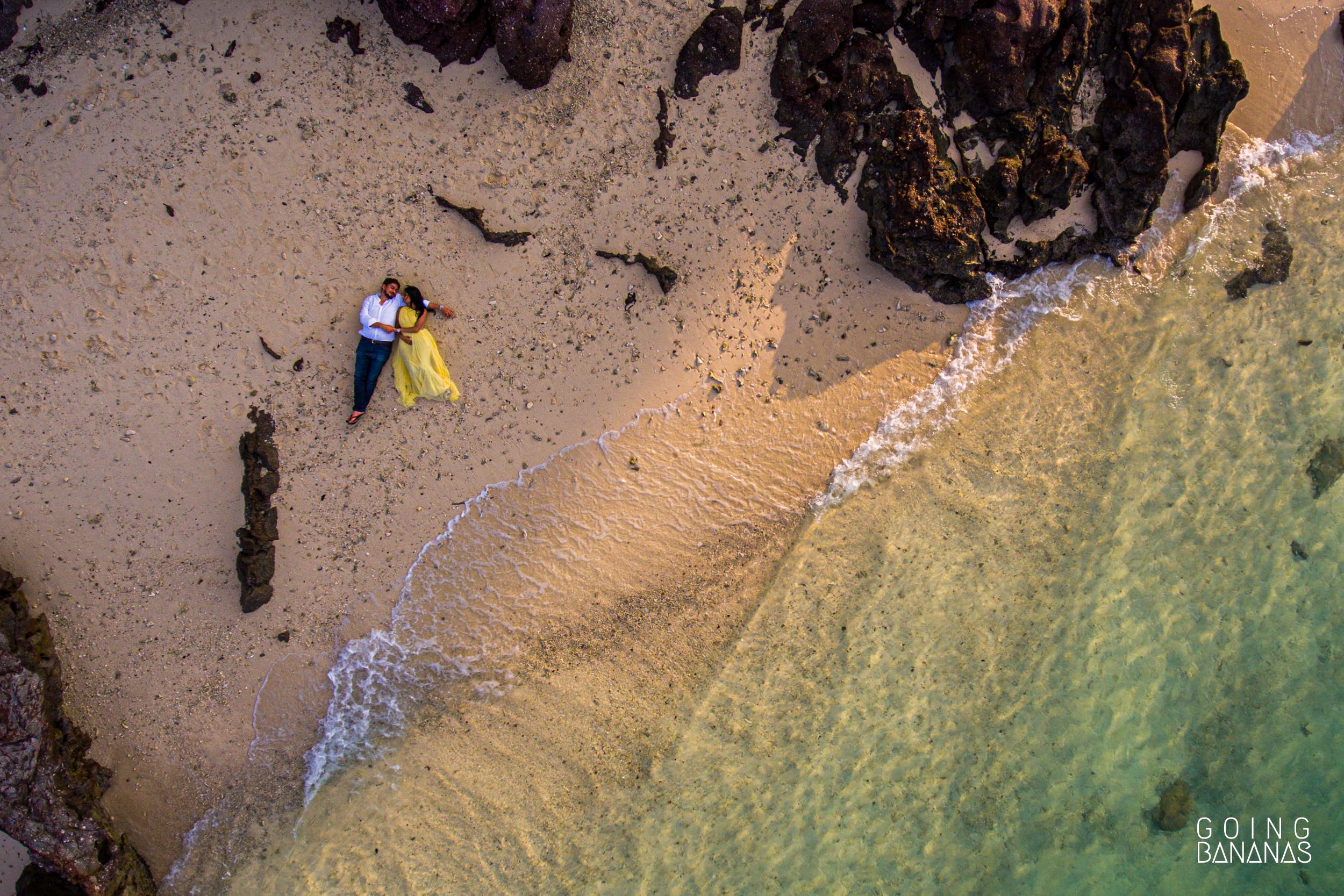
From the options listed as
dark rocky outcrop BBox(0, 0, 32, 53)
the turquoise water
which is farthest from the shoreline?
the turquoise water

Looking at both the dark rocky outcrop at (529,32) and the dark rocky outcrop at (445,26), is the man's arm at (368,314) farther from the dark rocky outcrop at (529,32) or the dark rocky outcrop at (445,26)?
the dark rocky outcrop at (529,32)

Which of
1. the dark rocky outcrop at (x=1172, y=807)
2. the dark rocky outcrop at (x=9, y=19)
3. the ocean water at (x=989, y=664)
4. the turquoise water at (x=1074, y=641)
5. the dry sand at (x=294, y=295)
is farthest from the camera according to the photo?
the dark rocky outcrop at (x=1172, y=807)

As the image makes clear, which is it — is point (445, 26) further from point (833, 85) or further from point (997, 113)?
point (997, 113)

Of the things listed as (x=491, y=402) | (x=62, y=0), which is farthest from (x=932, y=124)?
(x=62, y=0)

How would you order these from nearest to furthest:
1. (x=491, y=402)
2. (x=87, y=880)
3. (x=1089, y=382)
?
(x=87, y=880) < (x=491, y=402) < (x=1089, y=382)

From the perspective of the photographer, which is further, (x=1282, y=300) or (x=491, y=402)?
(x=1282, y=300)

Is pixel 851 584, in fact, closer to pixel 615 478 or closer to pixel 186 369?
pixel 615 478

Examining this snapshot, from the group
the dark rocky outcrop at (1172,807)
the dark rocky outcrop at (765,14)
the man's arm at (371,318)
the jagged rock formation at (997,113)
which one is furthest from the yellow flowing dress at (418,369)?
the dark rocky outcrop at (1172,807)
